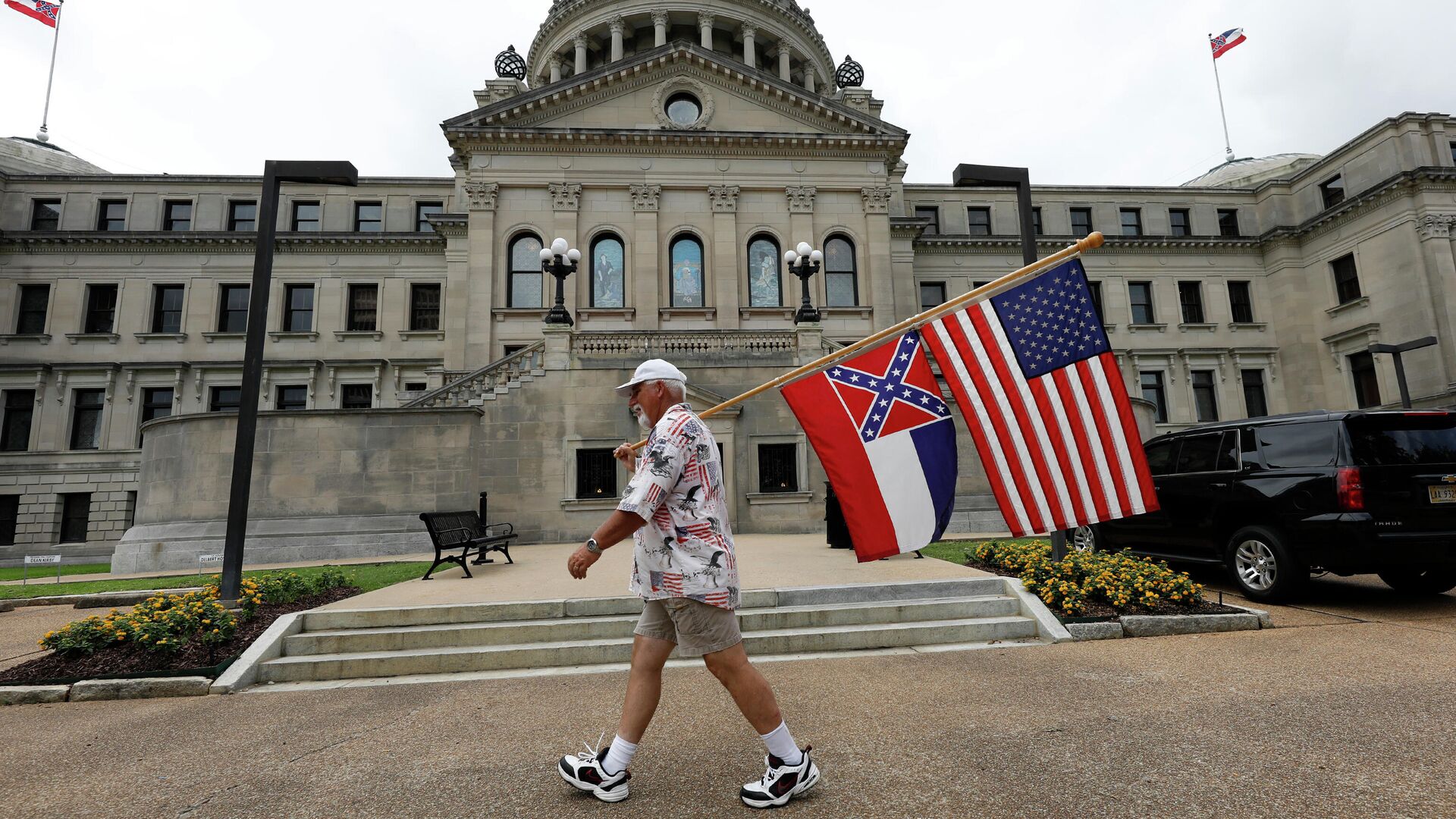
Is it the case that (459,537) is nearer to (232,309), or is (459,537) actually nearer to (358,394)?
(358,394)

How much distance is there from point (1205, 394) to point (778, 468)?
106ft

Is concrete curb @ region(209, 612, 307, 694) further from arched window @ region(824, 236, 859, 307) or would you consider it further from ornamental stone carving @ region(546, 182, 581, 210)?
arched window @ region(824, 236, 859, 307)

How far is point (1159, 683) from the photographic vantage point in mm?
4910

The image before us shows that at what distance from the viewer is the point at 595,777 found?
327 centimetres

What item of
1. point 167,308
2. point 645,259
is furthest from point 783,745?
point 167,308

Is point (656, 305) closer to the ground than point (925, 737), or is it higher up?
higher up

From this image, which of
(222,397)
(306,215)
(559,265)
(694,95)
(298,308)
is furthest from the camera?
(306,215)

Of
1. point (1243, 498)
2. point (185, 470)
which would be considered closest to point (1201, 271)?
point (1243, 498)

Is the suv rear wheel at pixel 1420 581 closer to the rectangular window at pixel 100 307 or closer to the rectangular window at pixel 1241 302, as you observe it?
the rectangular window at pixel 1241 302

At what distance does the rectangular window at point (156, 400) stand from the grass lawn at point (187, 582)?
77.7 feet

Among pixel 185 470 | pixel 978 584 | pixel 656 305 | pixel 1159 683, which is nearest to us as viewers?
pixel 1159 683

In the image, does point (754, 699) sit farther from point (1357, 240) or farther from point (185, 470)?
point (1357, 240)

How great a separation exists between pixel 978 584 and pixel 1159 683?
2.67 meters

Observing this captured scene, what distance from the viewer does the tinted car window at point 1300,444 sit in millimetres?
7242
